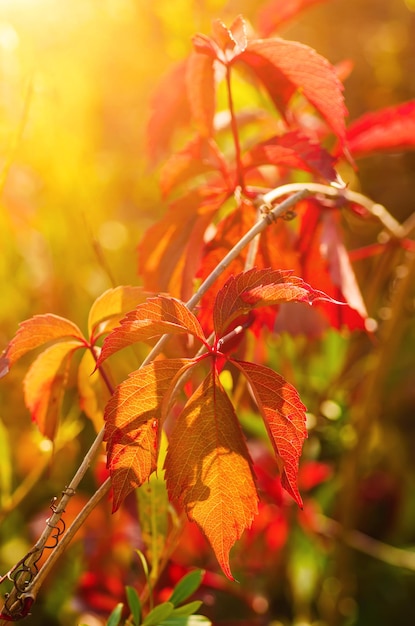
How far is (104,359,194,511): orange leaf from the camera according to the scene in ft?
1.43

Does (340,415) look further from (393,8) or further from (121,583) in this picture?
(393,8)

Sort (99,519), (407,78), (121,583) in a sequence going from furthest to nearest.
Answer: (407,78) → (99,519) → (121,583)

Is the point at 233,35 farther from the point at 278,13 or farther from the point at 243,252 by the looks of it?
the point at 278,13

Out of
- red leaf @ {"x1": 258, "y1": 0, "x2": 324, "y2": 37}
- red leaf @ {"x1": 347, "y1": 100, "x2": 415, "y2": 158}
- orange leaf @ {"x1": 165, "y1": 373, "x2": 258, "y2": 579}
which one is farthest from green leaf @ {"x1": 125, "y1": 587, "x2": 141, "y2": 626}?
red leaf @ {"x1": 258, "y1": 0, "x2": 324, "y2": 37}

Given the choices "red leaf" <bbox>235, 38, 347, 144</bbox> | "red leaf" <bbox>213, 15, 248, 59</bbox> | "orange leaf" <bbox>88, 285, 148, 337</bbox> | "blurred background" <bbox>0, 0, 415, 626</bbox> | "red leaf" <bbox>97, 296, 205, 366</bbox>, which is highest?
"red leaf" <bbox>213, 15, 248, 59</bbox>

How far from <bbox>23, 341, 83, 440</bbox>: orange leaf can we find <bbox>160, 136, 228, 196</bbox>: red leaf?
0.77 ft

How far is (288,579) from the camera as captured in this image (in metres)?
1.25

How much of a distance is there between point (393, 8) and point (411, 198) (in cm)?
117

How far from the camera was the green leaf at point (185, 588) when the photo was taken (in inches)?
21.9

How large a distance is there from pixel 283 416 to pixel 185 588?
202 mm

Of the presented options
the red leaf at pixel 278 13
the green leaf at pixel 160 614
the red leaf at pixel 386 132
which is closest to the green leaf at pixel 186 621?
the green leaf at pixel 160 614

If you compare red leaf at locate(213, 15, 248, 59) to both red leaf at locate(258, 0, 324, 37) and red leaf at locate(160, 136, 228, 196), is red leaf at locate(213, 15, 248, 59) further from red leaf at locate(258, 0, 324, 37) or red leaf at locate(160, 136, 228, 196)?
red leaf at locate(258, 0, 324, 37)

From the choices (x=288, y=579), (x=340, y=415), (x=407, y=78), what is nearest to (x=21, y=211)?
(x=340, y=415)

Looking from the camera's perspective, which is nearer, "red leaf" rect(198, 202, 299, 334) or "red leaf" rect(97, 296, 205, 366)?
"red leaf" rect(97, 296, 205, 366)
